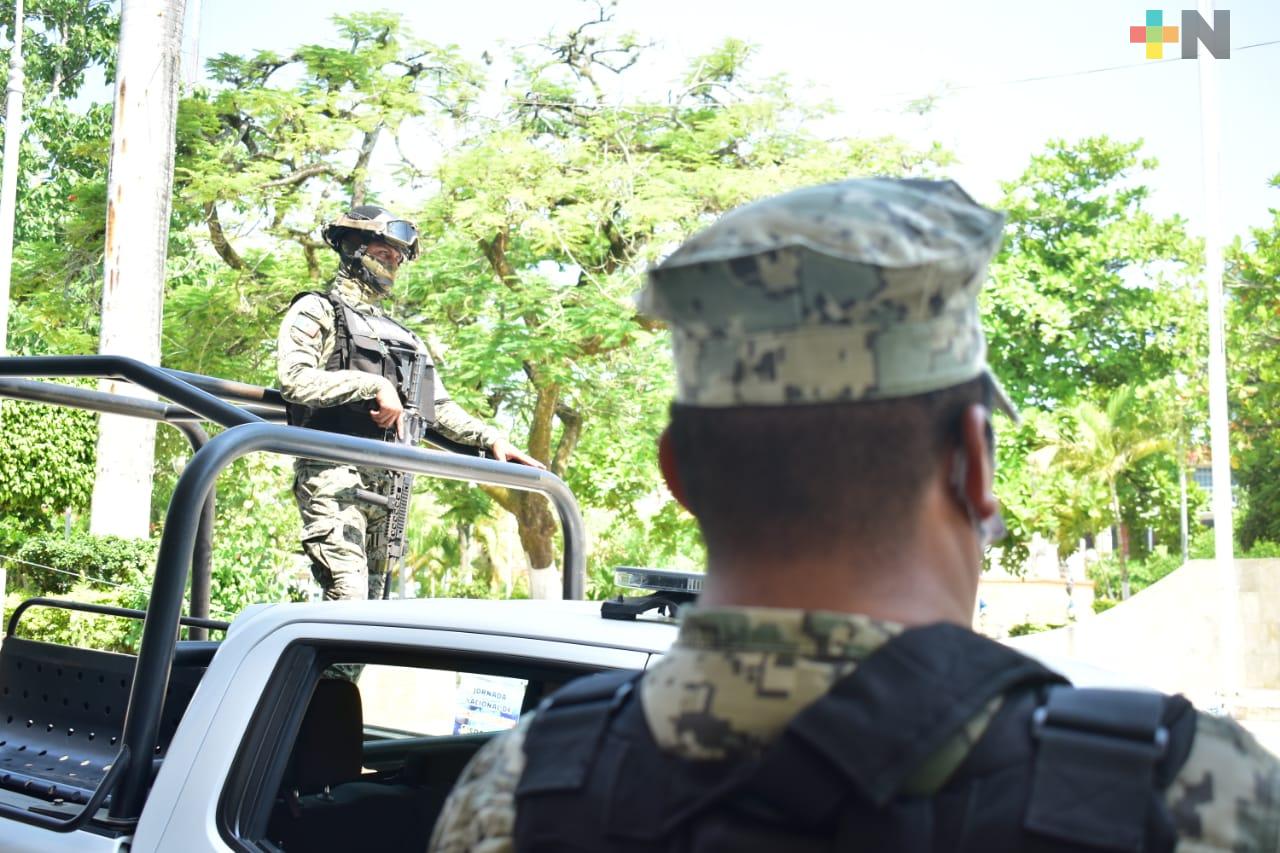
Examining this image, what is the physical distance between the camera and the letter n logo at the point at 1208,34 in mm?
17203

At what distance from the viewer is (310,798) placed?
7.63ft

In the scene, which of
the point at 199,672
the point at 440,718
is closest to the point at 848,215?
the point at 440,718

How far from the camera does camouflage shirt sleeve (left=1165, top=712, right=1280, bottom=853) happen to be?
0.85 metres

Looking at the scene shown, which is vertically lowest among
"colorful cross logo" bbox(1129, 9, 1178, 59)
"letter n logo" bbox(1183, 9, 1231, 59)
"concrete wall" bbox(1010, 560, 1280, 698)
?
"concrete wall" bbox(1010, 560, 1280, 698)

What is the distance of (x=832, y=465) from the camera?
0.94m

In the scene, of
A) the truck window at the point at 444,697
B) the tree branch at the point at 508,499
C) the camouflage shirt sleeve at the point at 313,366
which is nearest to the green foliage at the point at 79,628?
the camouflage shirt sleeve at the point at 313,366

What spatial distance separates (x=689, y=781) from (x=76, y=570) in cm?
1111

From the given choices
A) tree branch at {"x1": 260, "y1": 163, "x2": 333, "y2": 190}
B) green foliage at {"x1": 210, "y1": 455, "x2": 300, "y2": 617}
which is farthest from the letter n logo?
green foliage at {"x1": 210, "y1": 455, "x2": 300, "y2": 617}

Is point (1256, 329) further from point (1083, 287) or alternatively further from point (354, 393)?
point (354, 393)

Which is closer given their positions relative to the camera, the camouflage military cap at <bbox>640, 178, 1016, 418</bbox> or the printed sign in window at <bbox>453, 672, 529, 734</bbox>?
the camouflage military cap at <bbox>640, 178, 1016, 418</bbox>

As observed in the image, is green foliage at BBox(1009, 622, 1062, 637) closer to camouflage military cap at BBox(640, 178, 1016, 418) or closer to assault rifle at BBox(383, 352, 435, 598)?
assault rifle at BBox(383, 352, 435, 598)

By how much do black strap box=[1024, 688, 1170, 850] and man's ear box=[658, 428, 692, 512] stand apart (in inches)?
12.6

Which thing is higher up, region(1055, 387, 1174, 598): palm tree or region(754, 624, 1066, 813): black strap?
region(1055, 387, 1174, 598): palm tree

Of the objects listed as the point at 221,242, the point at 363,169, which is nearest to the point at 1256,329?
the point at 363,169
